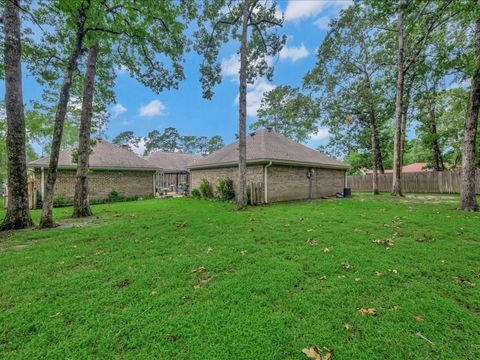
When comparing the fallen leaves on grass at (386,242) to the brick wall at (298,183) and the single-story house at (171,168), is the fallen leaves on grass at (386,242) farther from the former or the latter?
the single-story house at (171,168)

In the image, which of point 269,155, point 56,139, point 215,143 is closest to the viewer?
point 56,139

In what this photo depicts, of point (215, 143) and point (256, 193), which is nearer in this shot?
point (256, 193)

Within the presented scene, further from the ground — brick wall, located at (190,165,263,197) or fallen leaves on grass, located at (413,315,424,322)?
brick wall, located at (190,165,263,197)

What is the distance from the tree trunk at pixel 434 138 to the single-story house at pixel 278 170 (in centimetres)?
1042

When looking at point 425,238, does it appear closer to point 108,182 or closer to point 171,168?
point 108,182

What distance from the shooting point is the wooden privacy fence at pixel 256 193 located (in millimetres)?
11820

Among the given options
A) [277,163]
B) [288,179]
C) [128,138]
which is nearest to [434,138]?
[288,179]

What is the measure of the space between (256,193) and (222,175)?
384cm

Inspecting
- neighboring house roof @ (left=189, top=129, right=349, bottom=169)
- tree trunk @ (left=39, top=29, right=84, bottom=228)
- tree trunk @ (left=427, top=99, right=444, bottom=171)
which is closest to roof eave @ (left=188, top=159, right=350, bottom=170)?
neighboring house roof @ (left=189, top=129, right=349, bottom=169)

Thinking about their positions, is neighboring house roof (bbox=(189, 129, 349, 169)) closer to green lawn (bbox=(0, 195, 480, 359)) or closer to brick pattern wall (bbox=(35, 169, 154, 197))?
brick pattern wall (bbox=(35, 169, 154, 197))

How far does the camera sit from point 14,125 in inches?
264

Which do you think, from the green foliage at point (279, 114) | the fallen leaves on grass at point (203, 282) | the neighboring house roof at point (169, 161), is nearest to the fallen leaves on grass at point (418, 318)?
the fallen leaves on grass at point (203, 282)

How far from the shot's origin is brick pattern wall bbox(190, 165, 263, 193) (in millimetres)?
12562

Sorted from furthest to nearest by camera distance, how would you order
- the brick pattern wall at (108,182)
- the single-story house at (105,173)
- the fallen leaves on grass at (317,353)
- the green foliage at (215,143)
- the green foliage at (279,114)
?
the green foliage at (215,143), the green foliage at (279,114), the brick pattern wall at (108,182), the single-story house at (105,173), the fallen leaves on grass at (317,353)
